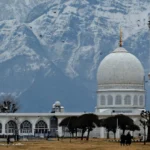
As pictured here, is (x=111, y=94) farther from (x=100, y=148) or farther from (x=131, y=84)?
(x=100, y=148)

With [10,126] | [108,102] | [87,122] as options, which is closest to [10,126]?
[10,126]

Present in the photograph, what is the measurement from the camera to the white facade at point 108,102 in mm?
172500

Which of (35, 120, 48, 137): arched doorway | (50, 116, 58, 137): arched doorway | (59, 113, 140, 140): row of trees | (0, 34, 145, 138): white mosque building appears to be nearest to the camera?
(59, 113, 140, 140): row of trees

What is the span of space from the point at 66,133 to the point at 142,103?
14.2 m

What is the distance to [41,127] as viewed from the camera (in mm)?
175750

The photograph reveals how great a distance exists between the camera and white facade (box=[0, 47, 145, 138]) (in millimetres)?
172500

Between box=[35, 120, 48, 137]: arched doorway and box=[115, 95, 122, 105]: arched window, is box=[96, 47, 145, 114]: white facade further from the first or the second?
box=[35, 120, 48, 137]: arched doorway

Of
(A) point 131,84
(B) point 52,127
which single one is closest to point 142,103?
(A) point 131,84

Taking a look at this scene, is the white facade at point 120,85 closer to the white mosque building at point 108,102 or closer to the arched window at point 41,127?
the white mosque building at point 108,102

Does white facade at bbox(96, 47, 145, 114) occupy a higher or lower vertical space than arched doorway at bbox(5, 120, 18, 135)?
higher

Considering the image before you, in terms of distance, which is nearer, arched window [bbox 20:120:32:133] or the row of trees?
the row of trees

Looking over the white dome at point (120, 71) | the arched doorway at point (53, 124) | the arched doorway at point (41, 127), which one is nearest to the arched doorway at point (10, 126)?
the arched doorway at point (41, 127)

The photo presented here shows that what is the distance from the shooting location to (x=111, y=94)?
173250 mm

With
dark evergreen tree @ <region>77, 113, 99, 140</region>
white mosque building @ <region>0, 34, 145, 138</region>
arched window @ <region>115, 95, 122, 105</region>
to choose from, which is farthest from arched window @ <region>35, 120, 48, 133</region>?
dark evergreen tree @ <region>77, 113, 99, 140</region>
